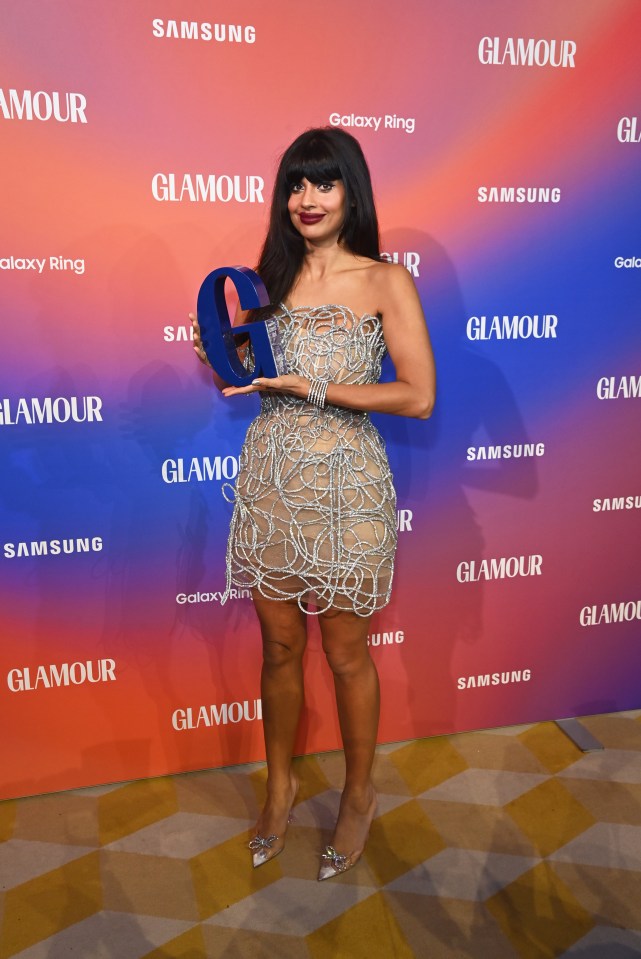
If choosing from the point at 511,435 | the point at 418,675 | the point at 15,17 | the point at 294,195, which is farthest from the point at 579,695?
the point at 15,17

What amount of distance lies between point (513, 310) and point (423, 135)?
2.08 ft

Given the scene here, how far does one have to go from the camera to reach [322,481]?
2225 millimetres

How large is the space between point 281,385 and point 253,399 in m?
0.72

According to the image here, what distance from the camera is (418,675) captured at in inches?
125

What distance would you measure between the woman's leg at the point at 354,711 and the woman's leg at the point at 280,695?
0.34 feet

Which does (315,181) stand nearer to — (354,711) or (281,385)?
(281,385)

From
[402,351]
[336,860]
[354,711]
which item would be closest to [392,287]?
[402,351]

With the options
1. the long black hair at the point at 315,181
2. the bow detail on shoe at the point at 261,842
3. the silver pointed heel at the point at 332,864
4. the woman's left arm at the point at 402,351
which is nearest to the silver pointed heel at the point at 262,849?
the bow detail on shoe at the point at 261,842

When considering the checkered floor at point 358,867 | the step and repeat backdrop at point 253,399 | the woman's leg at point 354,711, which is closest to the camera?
the checkered floor at point 358,867

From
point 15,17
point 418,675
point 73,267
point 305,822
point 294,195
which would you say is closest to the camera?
point 294,195

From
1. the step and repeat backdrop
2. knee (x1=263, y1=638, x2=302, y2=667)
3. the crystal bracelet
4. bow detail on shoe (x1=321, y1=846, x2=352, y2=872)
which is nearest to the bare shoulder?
the crystal bracelet

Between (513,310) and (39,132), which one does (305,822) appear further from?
(39,132)

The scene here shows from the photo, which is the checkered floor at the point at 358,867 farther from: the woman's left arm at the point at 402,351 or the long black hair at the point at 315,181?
the long black hair at the point at 315,181

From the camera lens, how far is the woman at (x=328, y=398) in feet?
7.07
